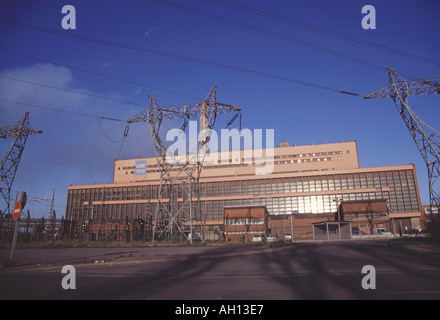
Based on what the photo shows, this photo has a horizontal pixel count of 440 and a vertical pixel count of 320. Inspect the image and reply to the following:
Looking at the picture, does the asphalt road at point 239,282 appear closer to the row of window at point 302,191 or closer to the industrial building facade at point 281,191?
the industrial building facade at point 281,191

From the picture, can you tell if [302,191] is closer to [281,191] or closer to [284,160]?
[281,191]

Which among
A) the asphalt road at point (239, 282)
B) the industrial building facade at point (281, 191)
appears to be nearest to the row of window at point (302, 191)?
the industrial building facade at point (281, 191)

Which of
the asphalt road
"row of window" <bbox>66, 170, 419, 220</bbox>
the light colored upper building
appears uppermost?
the light colored upper building

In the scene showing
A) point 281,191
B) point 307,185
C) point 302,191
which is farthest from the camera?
point 281,191

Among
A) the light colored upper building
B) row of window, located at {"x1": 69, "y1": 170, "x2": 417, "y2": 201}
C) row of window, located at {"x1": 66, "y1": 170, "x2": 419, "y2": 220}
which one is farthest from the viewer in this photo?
the light colored upper building

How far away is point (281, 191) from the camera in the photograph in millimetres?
63844

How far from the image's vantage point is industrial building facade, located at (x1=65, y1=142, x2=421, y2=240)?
55.5 meters

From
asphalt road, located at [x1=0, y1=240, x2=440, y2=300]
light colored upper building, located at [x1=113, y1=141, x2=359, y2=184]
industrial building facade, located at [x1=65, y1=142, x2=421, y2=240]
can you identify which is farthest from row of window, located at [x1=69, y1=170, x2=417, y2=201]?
asphalt road, located at [x1=0, y1=240, x2=440, y2=300]

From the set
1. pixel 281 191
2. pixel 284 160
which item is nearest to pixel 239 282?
pixel 281 191

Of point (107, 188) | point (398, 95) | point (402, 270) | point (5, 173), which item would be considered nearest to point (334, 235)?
point (398, 95)

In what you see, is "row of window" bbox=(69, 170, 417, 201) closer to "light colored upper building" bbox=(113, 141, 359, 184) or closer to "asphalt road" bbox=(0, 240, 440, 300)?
"light colored upper building" bbox=(113, 141, 359, 184)

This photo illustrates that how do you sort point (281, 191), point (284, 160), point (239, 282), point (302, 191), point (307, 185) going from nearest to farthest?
point (239, 282)
point (302, 191)
point (307, 185)
point (281, 191)
point (284, 160)

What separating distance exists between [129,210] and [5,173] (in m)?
29.7

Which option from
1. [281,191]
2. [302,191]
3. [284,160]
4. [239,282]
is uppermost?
[284,160]
